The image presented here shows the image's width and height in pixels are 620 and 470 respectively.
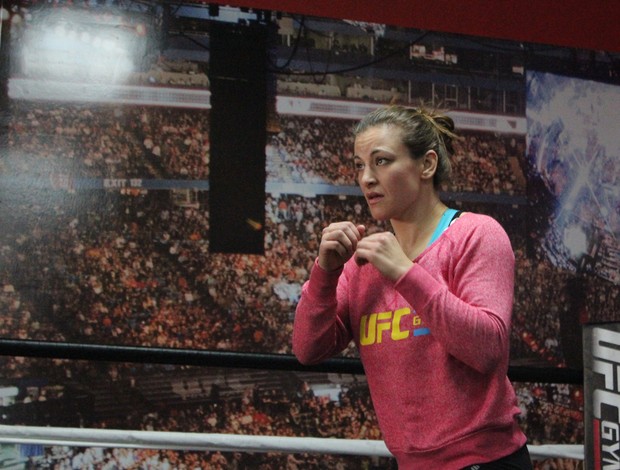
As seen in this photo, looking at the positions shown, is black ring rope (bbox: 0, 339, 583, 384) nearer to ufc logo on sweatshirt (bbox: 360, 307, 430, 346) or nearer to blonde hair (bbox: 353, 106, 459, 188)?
ufc logo on sweatshirt (bbox: 360, 307, 430, 346)

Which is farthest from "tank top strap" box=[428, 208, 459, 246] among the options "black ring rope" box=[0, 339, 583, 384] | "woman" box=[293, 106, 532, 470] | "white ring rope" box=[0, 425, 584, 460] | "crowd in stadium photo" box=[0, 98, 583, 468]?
"crowd in stadium photo" box=[0, 98, 583, 468]

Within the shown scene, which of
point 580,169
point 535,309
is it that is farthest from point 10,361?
point 580,169

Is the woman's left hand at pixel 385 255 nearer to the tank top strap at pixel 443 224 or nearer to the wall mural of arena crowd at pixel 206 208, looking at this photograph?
the tank top strap at pixel 443 224

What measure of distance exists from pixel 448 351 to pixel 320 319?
11.0 inches

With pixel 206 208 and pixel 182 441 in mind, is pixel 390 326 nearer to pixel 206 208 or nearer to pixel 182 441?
pixel 182 441

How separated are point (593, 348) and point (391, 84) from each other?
4.71 feet

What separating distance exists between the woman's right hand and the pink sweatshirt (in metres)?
0.04

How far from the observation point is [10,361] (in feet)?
8.05

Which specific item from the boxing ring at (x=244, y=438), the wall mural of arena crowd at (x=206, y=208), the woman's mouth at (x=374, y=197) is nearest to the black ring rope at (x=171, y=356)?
the boxing ring at (x=244, y=438)

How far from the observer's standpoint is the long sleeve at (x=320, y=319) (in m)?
1.22

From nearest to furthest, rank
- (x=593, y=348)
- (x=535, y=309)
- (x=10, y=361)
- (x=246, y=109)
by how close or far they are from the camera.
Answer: (x=593, y=348), (x=10, y=361), (x=246, y=109), (x=535, y=309)

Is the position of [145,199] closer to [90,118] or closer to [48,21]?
[90,118]

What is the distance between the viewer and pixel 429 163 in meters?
1.25

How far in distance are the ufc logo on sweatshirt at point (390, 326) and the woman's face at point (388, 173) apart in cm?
18
